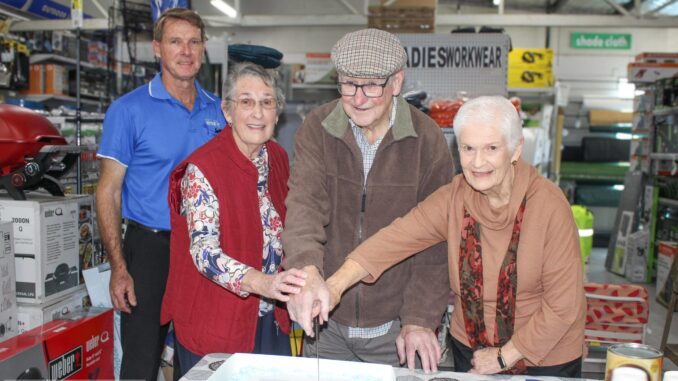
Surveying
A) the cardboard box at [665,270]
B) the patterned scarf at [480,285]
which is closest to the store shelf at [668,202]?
the cardboard box at [665,270]

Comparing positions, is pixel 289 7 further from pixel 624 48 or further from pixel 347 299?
pixel 347 299

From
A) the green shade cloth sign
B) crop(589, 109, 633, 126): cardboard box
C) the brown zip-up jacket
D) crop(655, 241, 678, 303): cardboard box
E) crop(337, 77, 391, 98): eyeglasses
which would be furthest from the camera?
the green shade cloth sign

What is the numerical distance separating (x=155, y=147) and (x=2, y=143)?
668mm

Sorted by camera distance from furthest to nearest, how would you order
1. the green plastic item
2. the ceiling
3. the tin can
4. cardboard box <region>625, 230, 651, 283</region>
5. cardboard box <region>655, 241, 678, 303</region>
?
the ceiling < cardboard box <region>625, 230, 651, 283</region> < cardboard box <region>655, 241, 678, 303</region> < the green plastic item < the tin can

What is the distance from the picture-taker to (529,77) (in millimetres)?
8586

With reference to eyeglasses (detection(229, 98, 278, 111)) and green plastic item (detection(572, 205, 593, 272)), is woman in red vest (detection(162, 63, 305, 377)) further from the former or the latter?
green plastic item (detection(572, 205, 593, 272))

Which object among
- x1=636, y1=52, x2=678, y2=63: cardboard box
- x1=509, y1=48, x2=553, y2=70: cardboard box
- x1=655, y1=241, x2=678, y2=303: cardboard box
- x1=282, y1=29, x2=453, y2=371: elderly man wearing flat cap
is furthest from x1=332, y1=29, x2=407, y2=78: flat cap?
x1=509, y1=48, x2=553, y2=70: cardboard box

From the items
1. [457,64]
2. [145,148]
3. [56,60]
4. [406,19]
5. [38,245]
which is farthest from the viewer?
[56,60]

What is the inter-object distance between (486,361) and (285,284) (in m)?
0.59

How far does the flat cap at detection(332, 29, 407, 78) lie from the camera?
1687 mm

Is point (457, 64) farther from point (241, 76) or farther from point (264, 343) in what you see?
point (264, 343)

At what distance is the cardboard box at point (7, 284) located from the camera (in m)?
2.44

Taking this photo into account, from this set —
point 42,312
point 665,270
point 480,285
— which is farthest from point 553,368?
point 665,270

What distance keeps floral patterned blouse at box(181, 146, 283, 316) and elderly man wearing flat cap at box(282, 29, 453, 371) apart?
0.51 feet
